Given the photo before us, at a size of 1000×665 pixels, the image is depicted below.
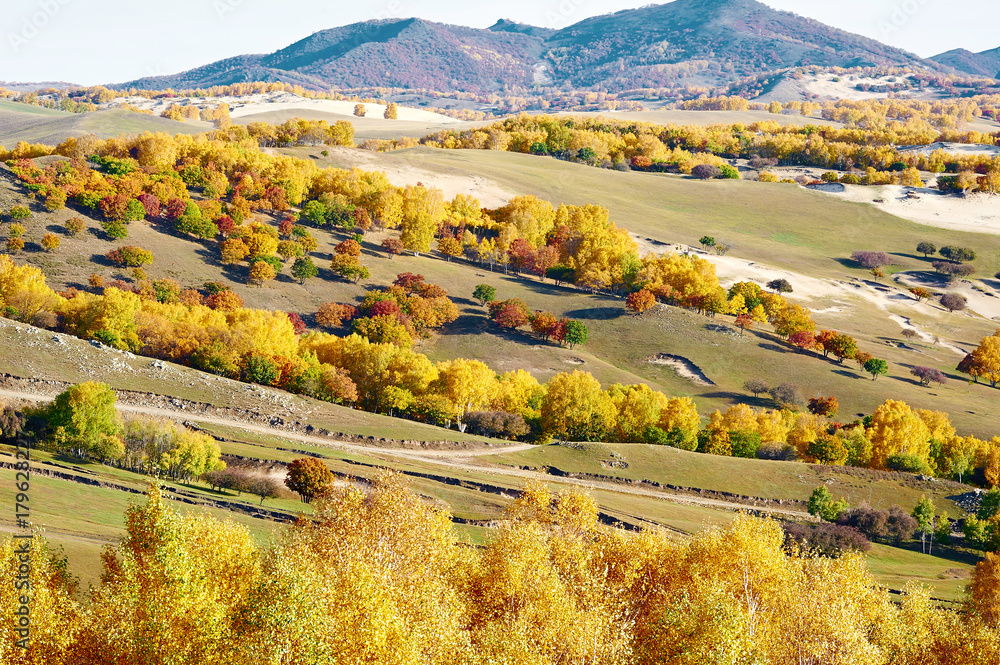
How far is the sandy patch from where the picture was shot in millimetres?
129500

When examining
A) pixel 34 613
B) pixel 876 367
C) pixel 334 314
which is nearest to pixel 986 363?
pixel 876 367

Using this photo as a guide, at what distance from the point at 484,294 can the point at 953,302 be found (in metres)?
108

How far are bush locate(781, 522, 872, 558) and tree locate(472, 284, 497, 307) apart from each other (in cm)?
8146

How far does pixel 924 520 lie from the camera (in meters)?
83.6

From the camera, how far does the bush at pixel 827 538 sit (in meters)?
75.0

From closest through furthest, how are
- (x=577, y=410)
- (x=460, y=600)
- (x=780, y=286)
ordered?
1. (x=460, y=600)
2. (x=577, y=410)
3. (x=780, y=286)

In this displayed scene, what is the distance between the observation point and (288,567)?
37500 millimetres

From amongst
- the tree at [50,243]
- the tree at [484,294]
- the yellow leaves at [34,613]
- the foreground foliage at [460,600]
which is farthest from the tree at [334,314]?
the yellow leaves at [34,613]

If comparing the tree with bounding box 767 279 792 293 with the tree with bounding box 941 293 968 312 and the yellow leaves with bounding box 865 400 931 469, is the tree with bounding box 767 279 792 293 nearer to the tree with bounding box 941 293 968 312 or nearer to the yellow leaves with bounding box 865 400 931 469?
the tree with bounding box 941 293 968 312

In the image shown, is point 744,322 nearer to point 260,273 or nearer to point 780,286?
point 780,286

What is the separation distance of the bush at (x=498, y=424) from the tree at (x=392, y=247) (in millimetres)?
74439

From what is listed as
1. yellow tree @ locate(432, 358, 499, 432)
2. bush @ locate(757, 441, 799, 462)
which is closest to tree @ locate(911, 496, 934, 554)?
bush @ locate(757, 441, 799, 462)

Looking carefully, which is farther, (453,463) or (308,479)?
(453,463)

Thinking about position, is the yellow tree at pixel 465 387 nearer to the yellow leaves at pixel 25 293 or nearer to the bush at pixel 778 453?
the bush at pixel 778 453
